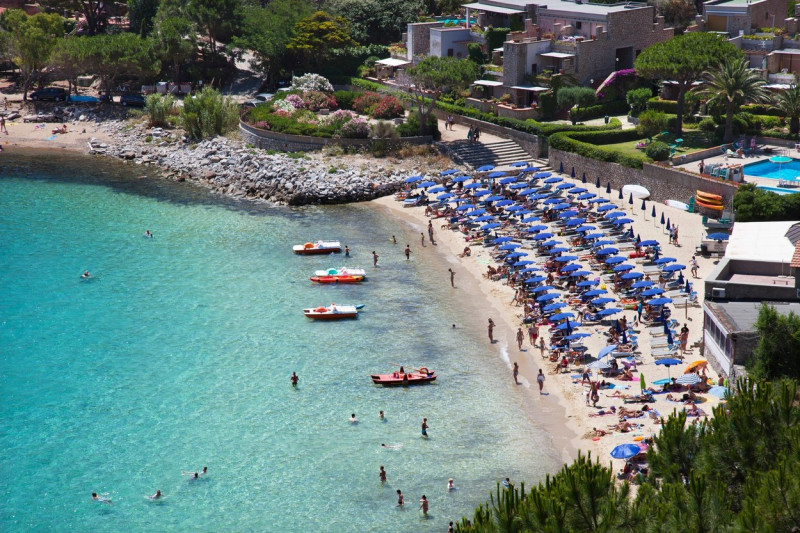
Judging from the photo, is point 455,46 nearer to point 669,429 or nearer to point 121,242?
point 121,242

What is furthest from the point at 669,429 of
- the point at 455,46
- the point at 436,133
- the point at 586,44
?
the point at 455,46

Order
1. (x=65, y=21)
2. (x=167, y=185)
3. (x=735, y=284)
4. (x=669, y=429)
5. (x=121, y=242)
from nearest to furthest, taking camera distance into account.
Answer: (x=669, y=429) → (x=735, y=284) → (x=121, y=242) → (x=167, y=185) → (x=65, y=21)

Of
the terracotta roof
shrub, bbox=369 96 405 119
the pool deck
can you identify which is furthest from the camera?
shrub, bbox=369 96 405 119

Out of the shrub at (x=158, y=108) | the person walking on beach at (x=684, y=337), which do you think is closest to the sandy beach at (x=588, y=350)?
the person walking on beach at (x=684, y=337)

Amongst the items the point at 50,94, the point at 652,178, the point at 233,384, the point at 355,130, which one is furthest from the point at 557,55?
the point at 50,94

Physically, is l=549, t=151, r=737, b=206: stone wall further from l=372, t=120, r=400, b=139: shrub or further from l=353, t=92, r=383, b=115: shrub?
l=353, t=92, r=383, b=115: shrub

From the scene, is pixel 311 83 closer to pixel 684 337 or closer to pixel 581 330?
pixel 581 330

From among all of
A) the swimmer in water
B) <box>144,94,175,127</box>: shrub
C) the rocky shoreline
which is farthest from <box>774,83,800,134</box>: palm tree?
the swimmer in water

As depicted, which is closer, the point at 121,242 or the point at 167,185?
the point at 121,242
